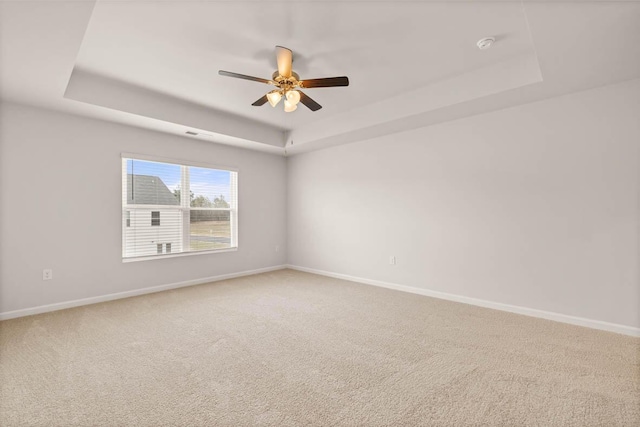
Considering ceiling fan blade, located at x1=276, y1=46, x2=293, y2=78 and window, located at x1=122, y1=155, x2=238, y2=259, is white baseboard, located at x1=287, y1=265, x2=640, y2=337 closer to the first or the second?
window, located at x1=122, y1=155, x2=238, y2=259

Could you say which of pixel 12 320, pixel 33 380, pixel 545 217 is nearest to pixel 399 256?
pixel 545 217

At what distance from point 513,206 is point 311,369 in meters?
2.88

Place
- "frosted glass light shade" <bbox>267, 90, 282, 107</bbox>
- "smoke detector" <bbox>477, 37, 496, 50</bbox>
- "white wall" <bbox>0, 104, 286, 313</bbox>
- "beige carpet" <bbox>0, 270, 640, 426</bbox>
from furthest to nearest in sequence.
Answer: "white wall" <bbox>0, 104, 286, 313</bbox> → "frosted glass light shade" <bbox>267, 90, 282, 107</bbox> → "smoke detector" <bbox>477, 37, 496, 50</bbox> → "beige carpet" <bbox>0, 270, 640, 426</bbox>

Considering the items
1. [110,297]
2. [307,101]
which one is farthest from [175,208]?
[307,101]

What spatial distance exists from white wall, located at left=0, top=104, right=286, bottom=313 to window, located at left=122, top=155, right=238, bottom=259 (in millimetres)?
154

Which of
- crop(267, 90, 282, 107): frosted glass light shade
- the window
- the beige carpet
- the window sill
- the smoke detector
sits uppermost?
the smoke detector

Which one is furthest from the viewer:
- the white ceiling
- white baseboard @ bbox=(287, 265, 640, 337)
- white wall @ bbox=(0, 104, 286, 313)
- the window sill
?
the window sill

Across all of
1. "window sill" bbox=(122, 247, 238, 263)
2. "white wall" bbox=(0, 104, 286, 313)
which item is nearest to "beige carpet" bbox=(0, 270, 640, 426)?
"white wall" bbox=(0, 104, 286, 313)

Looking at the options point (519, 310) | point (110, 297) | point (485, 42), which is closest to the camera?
point (485, 42)

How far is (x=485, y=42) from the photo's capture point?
8.46ft

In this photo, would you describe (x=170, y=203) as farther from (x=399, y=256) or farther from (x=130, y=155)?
(x=399, y=256)

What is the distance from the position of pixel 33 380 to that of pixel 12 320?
175cm

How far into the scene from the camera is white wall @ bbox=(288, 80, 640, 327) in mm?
2838

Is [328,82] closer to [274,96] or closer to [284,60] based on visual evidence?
[284,60]
